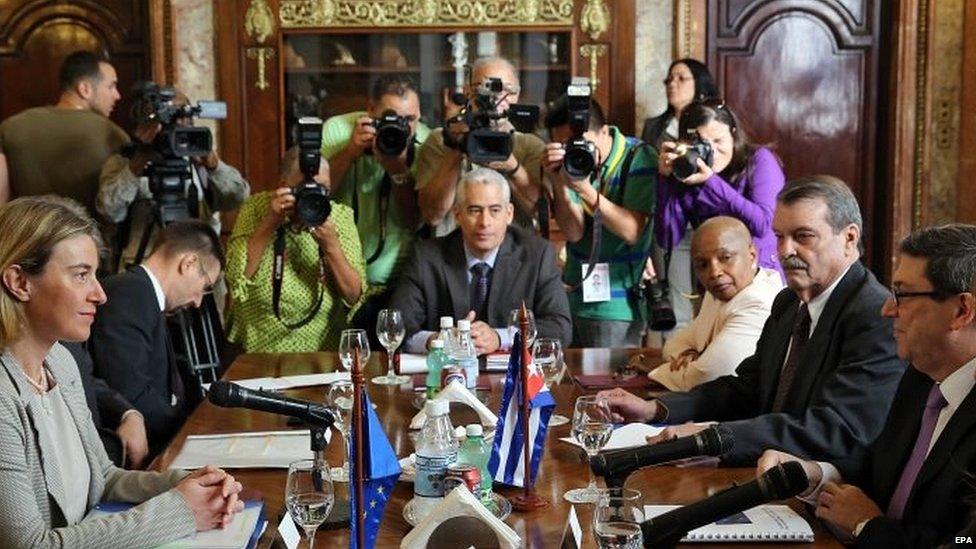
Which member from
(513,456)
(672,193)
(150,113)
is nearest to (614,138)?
(672,193)

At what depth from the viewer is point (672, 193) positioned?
167 inches

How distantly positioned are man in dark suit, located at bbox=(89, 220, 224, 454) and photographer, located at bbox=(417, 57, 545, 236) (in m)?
0.97

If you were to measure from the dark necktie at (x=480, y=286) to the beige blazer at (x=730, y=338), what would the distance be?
0.77m

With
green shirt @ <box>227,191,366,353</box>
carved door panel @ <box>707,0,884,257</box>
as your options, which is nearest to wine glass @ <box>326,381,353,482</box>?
green shirt @ <box>227,191,366,353</box>

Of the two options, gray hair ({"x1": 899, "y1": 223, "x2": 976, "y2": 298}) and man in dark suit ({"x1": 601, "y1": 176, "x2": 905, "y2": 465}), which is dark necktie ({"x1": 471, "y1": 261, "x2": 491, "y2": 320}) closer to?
man in dark suit ({"x1": 601, "y1": 176, "x2": 905, "y2": 465})

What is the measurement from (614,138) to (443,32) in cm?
181

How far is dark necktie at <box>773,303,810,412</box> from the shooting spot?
279 centimetres

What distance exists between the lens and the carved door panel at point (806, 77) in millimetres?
6086

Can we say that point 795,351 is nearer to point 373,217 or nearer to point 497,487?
point 497,487

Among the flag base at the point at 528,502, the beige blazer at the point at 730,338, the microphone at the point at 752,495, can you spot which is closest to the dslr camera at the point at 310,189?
the beige blazer at the point at 730,338

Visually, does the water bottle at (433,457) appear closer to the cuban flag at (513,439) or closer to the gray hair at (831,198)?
the cuban flag at (513,439)

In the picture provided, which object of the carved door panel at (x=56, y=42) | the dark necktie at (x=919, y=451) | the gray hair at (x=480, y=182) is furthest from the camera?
the carved door panel at (x=56, y=42)

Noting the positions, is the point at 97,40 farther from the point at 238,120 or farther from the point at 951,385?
the point at 951,385

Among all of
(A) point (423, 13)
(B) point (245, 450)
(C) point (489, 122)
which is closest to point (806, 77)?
(A) point (423, 13)
